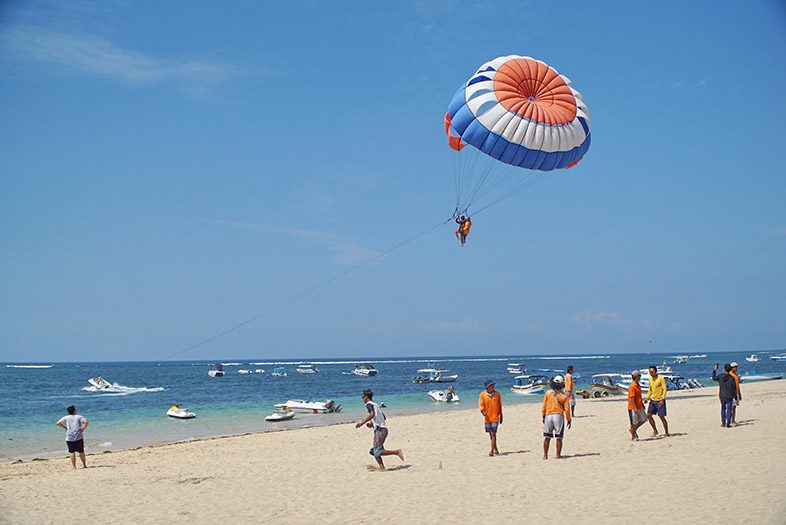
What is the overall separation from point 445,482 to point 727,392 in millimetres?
7427

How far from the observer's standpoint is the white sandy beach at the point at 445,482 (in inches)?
314

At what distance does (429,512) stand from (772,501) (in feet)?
13.6

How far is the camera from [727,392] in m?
13.6

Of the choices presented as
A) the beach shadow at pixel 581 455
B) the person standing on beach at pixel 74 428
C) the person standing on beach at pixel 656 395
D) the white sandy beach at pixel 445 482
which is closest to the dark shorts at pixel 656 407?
the person standing on beach at pixel 656 395

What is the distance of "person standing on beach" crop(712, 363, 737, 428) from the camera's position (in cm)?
1344

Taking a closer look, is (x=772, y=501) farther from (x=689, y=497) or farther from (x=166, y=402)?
(x=166, y=402)

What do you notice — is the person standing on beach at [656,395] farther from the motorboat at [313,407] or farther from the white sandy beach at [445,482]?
the motorboat at [313,407]

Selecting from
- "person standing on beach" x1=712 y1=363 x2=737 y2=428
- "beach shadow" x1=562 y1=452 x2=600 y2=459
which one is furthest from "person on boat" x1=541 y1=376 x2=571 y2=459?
"person standing on beach" x1=712 y1=363 x2=737 y2=428

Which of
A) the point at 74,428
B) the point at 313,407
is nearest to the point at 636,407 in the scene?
the point at 74,428

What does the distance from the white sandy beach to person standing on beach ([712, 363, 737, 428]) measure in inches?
14.0

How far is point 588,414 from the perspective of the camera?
1989cm

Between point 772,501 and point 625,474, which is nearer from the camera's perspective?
point 772,501

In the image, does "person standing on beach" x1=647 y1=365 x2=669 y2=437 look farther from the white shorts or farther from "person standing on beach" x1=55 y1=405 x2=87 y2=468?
"person standing on beach" x1=55 y1=405 x2=87 y2=468

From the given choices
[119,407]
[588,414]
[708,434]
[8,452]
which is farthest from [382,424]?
[119,407]
